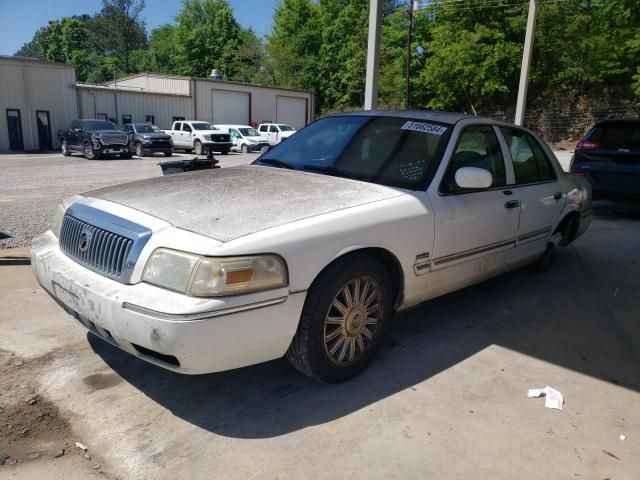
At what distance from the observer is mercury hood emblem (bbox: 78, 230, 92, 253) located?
9.71 feet

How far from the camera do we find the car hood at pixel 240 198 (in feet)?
9.07

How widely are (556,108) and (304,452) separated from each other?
37873 millimetres

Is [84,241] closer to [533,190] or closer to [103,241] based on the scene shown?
[103,241]

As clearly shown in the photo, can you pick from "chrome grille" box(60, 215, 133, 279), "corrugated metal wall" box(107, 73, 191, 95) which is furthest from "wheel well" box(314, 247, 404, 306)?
"corrugated metal wall" box(107, 73, 191, 95)

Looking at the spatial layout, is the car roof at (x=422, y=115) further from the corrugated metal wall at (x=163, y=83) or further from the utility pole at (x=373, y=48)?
the corrugated metal wall at (x=163, y=83)

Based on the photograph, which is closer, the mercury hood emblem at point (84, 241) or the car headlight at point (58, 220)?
the mercury hood emblem at point (84, 241)

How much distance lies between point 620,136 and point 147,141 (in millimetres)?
19945

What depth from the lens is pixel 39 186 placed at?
1225 centimetres

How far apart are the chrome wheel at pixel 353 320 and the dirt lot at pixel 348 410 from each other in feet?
0.70

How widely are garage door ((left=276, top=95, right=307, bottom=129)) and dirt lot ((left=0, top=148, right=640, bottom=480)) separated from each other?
3731cm

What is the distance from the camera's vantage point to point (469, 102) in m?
38.2

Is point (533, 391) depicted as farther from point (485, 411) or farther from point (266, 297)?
point (266, 297)

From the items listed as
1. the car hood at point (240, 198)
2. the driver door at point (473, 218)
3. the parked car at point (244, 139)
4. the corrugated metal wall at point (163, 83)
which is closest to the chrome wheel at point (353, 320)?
the car hood at point (240, 198)

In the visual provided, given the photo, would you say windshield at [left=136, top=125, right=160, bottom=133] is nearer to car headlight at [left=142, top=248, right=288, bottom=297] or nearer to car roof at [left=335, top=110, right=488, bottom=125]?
car roof at [left=335, top=110, right=488, bottom=125]
